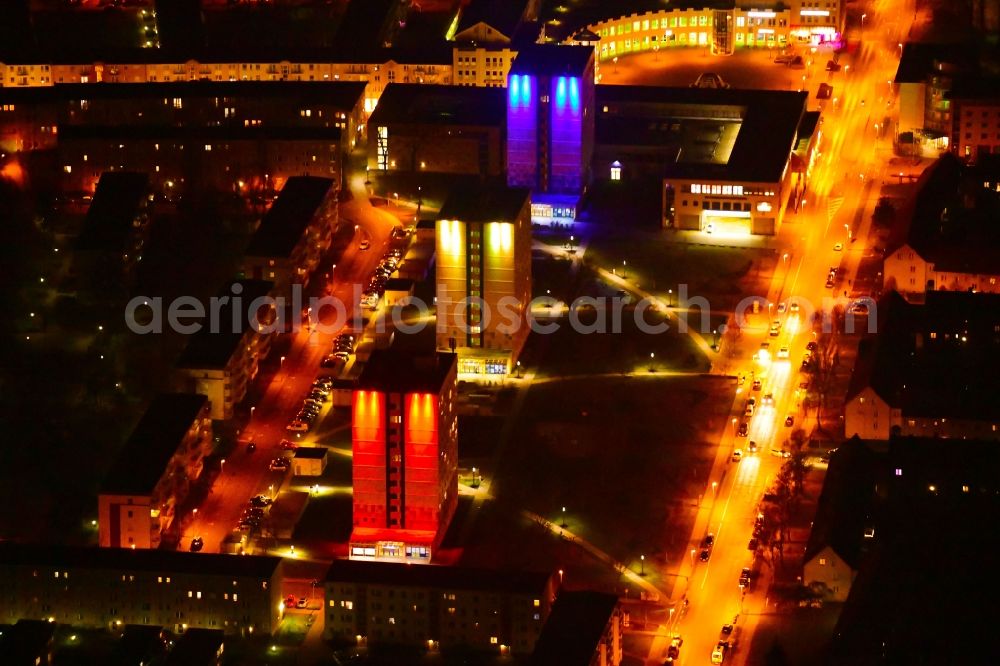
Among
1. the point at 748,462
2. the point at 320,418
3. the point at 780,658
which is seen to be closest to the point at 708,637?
the point at 780,658

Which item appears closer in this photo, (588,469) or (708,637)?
(708,637)

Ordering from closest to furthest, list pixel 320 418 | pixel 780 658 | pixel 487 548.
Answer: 1. pixel 780 658
2. pixel 487 548
3. pixel 320 418

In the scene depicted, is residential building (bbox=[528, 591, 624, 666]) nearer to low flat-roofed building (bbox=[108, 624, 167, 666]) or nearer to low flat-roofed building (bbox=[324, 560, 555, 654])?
low flat-roofed building (bbox=[324, 560, 555, 654])

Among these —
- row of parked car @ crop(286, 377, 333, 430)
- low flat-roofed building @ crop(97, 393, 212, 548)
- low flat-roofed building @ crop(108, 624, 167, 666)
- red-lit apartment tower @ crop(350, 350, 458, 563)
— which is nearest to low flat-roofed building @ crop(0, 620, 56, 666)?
low flat-roofed building @ crop(108, 624, 167, 666)

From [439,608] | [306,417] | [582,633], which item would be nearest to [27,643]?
[439,608]

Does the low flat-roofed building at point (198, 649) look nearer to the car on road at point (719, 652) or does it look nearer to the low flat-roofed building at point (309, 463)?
the low flat-roofed building at point (309, 463)

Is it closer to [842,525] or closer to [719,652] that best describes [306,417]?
[842,525]

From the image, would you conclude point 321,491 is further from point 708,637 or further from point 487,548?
point 708,637
